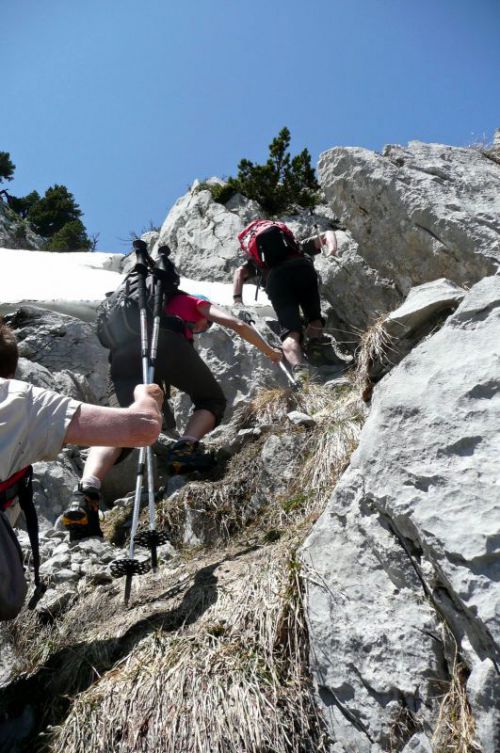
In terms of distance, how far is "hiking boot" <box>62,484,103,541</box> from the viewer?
5070mm

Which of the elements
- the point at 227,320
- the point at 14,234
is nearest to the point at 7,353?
the point at 227,320

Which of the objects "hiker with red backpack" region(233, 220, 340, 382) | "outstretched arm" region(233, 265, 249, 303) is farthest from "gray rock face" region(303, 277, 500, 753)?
"outstretched arm" region(233, 265, 249, 303)

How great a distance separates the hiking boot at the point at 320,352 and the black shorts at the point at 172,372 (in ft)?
8.47

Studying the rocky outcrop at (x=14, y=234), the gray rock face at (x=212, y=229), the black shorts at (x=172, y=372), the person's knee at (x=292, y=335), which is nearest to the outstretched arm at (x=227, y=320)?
the black shorts at (x=172, y=372)

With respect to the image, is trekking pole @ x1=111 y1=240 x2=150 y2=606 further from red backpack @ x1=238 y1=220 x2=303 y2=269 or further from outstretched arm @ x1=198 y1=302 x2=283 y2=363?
red backpack @ x1=238 y1=220 x2=303 y2=269


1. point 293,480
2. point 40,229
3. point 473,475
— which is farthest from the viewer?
point 40,229

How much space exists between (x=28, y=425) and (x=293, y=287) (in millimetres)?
5839

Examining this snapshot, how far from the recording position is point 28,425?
3.26m

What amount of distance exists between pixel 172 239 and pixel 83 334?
735cm

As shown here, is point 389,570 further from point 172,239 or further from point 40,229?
point 40,229

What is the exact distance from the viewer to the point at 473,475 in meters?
3.22

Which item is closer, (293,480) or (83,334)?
(293,480)

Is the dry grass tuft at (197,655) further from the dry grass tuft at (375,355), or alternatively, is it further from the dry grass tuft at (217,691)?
the dry grass tuft at (375,355)

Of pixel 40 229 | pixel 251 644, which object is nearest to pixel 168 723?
pixel 251 644
